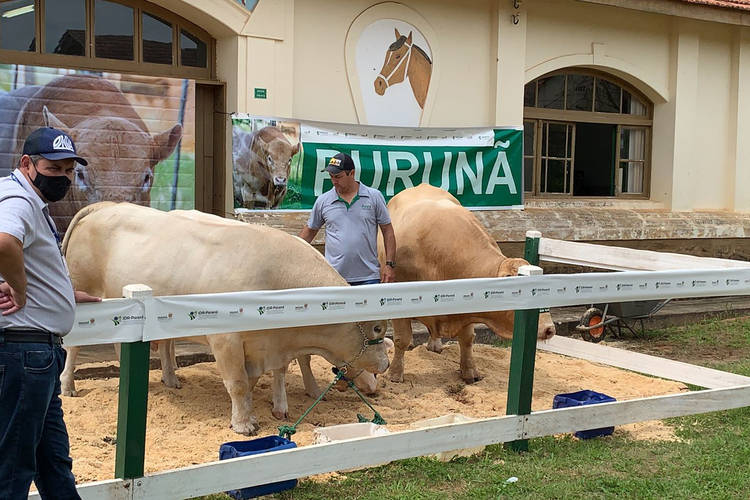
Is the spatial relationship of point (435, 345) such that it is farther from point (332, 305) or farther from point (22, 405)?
point (22, 405)

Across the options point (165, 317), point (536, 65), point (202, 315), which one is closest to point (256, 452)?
point (202, 315)

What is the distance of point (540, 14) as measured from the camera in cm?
1196

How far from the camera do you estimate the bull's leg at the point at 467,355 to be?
8.11m

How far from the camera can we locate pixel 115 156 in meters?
9.02

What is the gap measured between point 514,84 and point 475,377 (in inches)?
195

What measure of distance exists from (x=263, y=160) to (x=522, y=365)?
4.87m

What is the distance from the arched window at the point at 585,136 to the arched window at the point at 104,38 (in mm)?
4982

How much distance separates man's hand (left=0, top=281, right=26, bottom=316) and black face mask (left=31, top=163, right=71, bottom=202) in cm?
42

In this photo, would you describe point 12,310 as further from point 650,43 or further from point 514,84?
point 650,43

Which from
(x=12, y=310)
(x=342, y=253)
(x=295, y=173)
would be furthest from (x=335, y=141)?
(x=12, y=310)

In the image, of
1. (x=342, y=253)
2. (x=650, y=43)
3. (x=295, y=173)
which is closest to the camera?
(x=342, y=253)

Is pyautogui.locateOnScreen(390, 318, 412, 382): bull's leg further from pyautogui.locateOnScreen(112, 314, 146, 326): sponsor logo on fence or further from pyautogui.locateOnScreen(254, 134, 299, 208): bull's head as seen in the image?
pyautogui.locateOnScreen(112, 314, 146, 326): sponsor logo on fence

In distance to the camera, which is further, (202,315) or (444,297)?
(444,297)

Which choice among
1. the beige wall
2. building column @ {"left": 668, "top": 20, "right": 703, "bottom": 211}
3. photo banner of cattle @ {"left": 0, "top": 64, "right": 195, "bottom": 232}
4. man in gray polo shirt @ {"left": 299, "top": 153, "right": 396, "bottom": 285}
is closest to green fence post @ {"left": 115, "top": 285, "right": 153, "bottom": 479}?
man in gray polo shirt @ {"left": 299, "top": 153, "right": 396, "bottom": 285}
